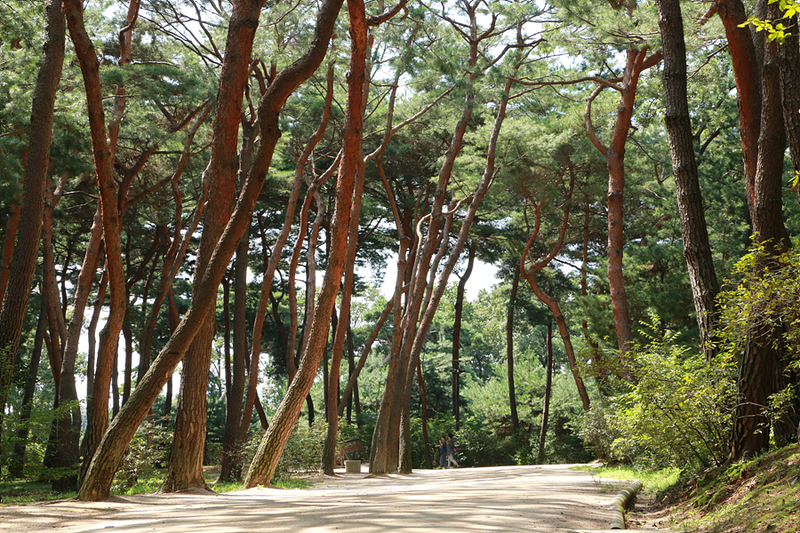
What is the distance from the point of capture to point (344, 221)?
924 centimetres

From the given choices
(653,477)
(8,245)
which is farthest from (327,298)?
(8,245)

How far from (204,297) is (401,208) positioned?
602 inches

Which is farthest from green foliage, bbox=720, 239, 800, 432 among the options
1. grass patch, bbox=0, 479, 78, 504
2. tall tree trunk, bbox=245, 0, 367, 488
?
grass patch, bbox=0, 479, 78, 504

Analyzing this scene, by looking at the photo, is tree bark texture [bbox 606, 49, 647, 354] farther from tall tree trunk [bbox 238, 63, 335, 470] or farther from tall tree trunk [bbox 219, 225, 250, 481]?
tall tree trunk [bbox 219, 225, 250, 481]

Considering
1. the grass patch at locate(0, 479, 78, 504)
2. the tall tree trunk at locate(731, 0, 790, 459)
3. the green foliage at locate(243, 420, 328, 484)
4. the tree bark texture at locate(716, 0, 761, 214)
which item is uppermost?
the tree bark texture at locate(716, 0, 761, 214)

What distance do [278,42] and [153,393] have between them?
27.4 ft

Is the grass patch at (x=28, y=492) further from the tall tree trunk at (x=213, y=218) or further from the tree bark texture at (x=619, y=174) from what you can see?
the tree bark texture at (x=619, y=174)

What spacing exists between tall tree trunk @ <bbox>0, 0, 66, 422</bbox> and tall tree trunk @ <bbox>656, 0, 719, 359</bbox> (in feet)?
25.2

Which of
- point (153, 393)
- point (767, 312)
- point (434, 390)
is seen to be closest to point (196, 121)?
point (153, 393)

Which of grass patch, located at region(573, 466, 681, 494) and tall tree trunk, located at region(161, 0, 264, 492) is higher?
tall tree trunk, located at region(161, 0, 264, 492)

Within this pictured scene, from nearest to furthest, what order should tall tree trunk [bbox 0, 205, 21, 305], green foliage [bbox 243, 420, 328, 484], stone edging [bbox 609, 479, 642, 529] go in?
stone edging [bbox 609, 479, 642, 529] → green foliage [bbox 243, 420, 328, 484] → tall tree trunk [bbox 0, 205, 21, 305]

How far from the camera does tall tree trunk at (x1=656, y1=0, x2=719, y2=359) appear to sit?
7039 mm

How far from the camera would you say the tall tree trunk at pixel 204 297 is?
678cm

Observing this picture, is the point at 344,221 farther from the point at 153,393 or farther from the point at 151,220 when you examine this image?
the point at 151,220
